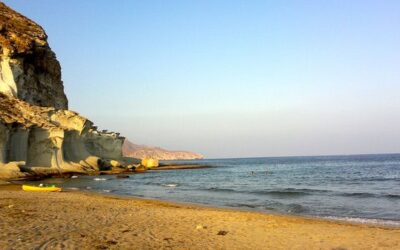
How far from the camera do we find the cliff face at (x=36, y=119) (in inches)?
1599

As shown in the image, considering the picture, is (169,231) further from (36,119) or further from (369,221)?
(36,119)

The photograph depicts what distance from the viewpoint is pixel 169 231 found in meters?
12.6

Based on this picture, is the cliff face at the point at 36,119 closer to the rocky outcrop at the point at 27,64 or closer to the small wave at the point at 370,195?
the rocky outcrop at the point at 27,64

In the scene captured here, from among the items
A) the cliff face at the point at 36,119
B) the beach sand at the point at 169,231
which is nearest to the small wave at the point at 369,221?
the beach sand at the point at 169,231

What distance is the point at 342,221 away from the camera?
16.5 meters

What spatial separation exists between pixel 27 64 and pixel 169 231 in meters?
53.2

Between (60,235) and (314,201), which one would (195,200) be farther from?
(60,235)

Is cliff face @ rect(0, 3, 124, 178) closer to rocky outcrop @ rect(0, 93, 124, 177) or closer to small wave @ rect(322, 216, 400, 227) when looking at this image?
rocky outcrop @ rect(0, 93, 124, 177)

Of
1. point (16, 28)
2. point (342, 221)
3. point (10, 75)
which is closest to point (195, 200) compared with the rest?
point (342, 221)

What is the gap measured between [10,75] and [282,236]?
4799 centimetres

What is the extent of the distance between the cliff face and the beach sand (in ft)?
83.8

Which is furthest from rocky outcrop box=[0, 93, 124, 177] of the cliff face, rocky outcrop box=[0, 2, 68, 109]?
rocky outcrop box=[0, 2, 68, 109]

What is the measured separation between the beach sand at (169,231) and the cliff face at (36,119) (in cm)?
2553

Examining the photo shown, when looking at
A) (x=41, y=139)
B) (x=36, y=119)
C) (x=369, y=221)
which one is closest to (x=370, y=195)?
(x=369, y=221)
